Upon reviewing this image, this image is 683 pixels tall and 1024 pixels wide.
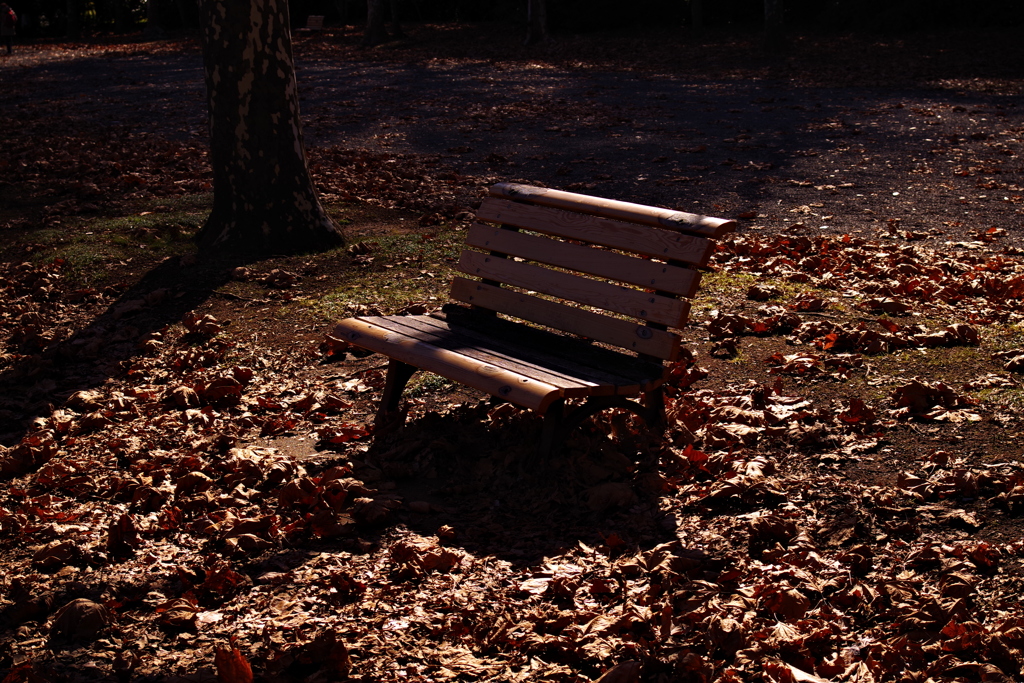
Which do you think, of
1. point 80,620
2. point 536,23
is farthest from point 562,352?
point 536,23

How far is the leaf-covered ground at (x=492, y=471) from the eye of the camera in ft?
8.79

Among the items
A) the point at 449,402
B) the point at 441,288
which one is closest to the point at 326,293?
the point at 441,288

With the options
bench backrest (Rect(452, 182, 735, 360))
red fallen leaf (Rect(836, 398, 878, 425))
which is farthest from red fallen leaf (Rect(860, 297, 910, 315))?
bench backrest (Rect(452, 182, 735, 360))

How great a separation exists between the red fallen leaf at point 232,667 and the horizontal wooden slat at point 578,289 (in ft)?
6.83

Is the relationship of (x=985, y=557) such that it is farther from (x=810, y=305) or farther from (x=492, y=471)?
(x=810, y=305)

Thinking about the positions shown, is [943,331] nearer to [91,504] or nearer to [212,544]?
[212,544]

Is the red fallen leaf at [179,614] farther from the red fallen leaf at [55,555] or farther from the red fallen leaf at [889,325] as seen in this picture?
the red fallen leaf at [889,325]

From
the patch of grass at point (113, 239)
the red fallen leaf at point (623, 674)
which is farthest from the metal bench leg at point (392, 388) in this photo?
the patch of grass at point (113, 239)

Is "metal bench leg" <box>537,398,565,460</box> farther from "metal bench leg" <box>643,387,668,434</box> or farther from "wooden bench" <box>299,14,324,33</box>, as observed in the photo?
"wooden bench" <box>299,14,324,33</box>

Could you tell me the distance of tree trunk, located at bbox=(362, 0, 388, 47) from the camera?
2638cm

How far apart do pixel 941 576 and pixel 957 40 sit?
864 inches

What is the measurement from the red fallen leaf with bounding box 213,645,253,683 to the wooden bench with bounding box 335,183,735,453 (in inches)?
50.5

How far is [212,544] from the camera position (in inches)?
128

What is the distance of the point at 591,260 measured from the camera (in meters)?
4.03
